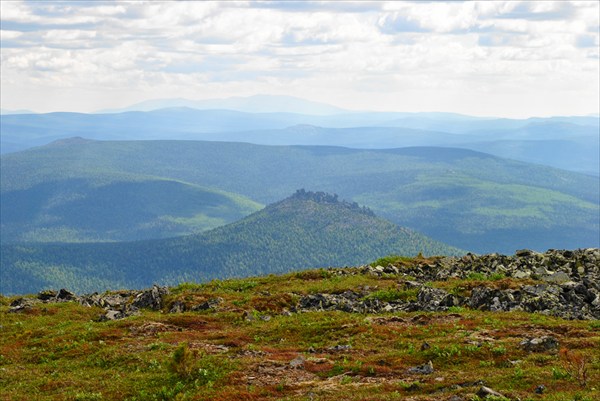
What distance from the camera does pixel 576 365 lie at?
2891 centimetres

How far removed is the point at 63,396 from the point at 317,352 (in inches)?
527

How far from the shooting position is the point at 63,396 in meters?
32.4

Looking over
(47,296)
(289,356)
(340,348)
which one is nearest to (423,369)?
(340,348)

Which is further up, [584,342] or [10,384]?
[584,342]

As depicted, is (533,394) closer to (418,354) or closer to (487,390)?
(487,390)

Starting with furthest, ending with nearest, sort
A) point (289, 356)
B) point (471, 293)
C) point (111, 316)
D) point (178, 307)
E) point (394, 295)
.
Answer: point (178, 307), point (111, 316), point (394, 295), point (471, 293), point (289, 356)

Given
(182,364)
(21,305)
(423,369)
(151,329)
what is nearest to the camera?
(423,369)

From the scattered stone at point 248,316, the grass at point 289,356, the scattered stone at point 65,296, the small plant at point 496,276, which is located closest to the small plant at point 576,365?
the grass at point 289,356

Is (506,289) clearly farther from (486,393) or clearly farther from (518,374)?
(486,393)

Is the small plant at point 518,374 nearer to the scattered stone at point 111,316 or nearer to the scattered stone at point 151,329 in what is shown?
the scattered stone at point 151,329

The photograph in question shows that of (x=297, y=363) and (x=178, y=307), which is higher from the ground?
(x=297, y=363)

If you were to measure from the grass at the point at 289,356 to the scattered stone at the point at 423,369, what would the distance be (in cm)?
35

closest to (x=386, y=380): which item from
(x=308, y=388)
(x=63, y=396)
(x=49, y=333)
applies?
(x=308, y=388)

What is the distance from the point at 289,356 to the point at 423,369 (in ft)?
25.0
